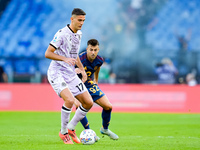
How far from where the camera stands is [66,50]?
20.9ft

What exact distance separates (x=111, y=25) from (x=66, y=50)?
16783mm

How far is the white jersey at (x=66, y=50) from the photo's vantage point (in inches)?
247

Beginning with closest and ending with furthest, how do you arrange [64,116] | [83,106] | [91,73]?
1. [64,116]
2. [83,106]
3. [91,73]

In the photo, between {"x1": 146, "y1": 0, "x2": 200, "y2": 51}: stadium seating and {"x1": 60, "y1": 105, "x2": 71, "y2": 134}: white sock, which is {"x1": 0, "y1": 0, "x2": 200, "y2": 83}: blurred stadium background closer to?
{"x1": 146, "y1": 0, "x2": 200, "y2": 51}: stadium seating

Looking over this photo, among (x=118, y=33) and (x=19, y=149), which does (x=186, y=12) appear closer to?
(x=118, y=33)

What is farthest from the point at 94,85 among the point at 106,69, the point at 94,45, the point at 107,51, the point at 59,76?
the point at 107,51

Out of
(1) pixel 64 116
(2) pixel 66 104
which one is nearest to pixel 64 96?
(2) pixel 66 104

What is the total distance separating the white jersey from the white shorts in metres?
0.07

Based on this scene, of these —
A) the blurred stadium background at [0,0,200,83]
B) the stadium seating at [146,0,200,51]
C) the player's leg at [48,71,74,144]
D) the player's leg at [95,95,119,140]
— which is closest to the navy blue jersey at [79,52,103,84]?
the player's leg at [95,95,119,140]

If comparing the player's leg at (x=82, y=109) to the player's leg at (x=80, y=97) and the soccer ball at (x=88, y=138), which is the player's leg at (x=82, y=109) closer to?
the player's leg at (x=80, y=97)

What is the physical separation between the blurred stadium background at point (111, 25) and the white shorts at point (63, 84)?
46.4 feet

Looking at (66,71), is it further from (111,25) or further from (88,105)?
(111,25)

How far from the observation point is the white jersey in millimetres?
6281

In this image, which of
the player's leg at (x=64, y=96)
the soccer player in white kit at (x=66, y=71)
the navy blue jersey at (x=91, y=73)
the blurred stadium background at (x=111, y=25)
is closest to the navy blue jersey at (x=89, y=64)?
the navy blue jersey at (x=91, y=73)
